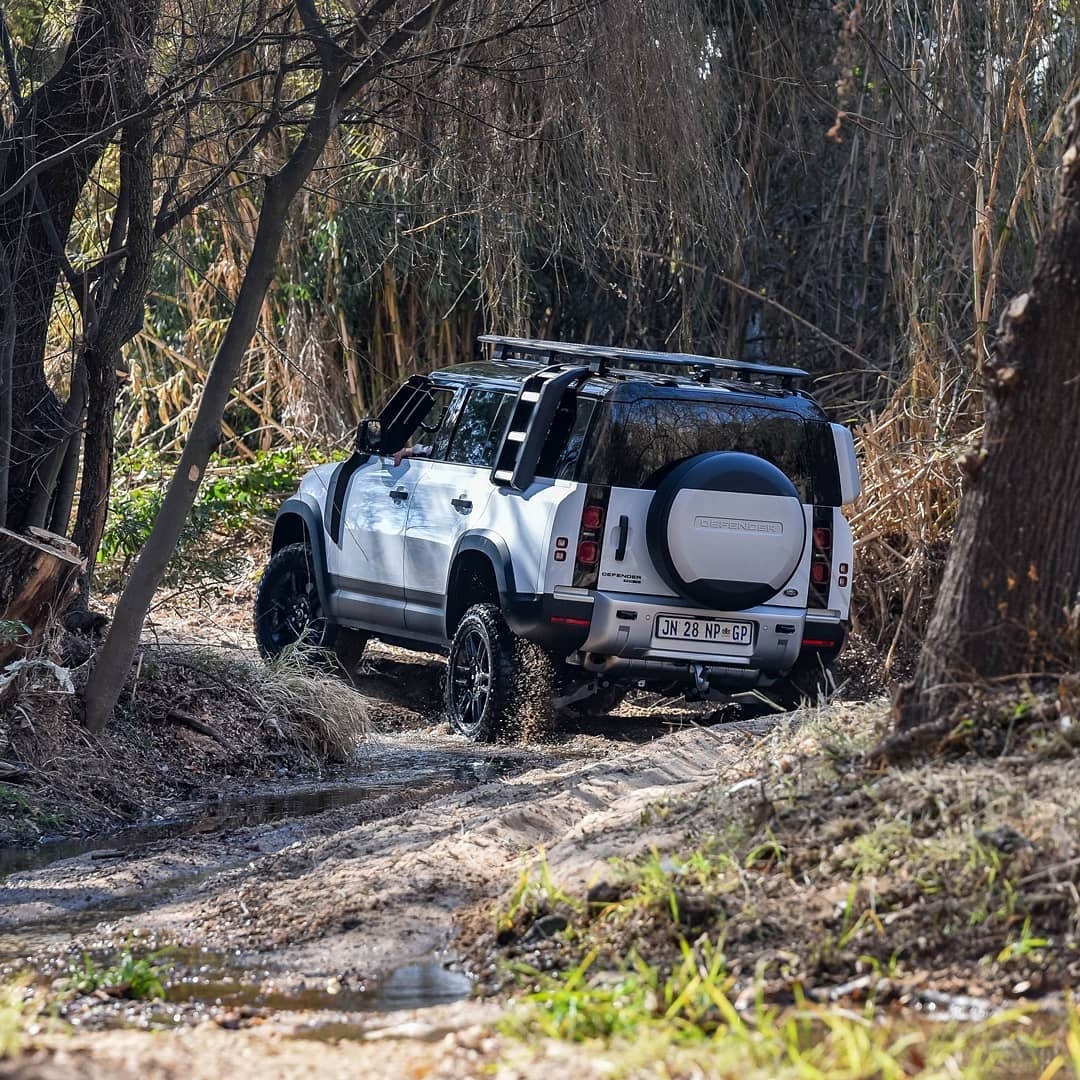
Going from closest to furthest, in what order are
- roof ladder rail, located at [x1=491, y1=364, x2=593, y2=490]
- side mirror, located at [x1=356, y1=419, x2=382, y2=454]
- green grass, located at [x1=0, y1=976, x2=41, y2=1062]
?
green grass, located at [x1=0, y1=976, x2=41, y2=1062] < roof ladder rail, located at [x1=491, y1=364, x2=593, y2=490] < side mirror, located at [x1=356, y1=419, x2=382, y2=454]

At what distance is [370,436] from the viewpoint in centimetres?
1113

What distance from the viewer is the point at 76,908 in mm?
6098

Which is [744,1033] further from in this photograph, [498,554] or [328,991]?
[498,554]

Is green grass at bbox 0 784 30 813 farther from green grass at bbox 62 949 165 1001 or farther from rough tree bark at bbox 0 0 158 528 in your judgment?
green grass at bbox 62 949 165 1001

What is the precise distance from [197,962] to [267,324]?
12.3 m

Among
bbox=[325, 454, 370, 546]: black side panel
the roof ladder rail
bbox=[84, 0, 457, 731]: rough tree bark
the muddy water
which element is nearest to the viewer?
the muddy water

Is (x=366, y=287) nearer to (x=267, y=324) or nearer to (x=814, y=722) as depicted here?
(x=267, y=324)

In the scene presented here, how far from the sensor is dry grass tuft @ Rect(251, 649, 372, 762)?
30.9 ft

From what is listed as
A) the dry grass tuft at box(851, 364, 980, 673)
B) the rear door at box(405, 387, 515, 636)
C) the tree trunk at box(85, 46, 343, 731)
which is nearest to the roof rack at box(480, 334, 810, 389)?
the rear door at box(405, 387, 515, 636)

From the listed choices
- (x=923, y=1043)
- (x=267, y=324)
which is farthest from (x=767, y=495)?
(x=267, y=324)

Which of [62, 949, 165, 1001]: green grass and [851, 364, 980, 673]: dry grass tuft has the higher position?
[851, 364, 980, 673]: dry grass tuft

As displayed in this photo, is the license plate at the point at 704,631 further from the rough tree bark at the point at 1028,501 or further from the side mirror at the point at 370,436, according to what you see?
the rough tree bark at the point at 1028,501

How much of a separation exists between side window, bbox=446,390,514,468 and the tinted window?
0.86 meters

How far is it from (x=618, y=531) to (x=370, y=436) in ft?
7.78
